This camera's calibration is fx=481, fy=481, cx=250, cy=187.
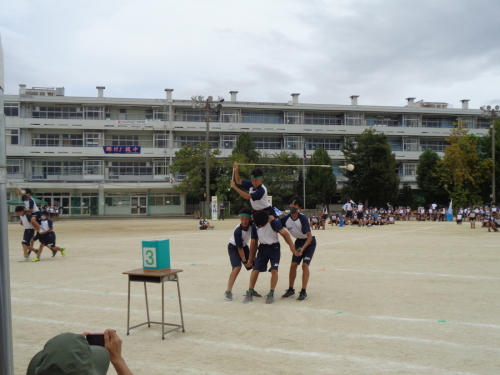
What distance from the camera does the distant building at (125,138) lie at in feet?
194

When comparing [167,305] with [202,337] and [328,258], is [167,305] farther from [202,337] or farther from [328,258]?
[328,258]

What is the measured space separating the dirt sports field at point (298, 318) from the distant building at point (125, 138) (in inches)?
1881

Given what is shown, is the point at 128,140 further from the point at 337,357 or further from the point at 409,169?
the point at 337,357

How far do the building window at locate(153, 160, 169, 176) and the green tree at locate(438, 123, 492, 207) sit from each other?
33.0m

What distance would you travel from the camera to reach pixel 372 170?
2197 inches

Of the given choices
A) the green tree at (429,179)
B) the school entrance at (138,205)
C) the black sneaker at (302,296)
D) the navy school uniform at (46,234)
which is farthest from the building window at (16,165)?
the black sneaker at (302,296)

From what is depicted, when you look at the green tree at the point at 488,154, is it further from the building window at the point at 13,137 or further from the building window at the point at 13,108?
the building window at the point at 13,108

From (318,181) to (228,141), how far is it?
43.2ft

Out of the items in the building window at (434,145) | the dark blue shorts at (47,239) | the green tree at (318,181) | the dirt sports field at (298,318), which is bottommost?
the dirt sports field at (298,318)

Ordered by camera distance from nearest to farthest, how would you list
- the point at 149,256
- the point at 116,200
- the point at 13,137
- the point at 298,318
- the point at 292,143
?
the point at 149,256
the point at 298,318
the point at 13,137
the point at 116,200
the point at 292,143

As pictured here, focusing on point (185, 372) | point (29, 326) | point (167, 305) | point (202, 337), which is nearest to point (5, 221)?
point (185, 372)

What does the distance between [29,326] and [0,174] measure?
16.0 ft

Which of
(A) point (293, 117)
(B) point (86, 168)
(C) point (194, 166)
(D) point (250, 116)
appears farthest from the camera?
(A) point (293, 117)

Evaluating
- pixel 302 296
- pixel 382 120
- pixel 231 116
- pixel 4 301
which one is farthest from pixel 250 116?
pixel 4 301
